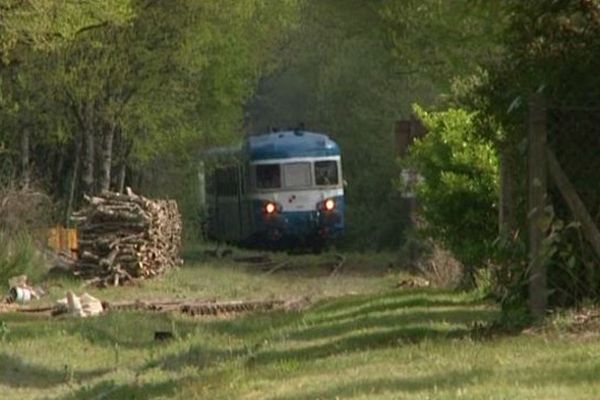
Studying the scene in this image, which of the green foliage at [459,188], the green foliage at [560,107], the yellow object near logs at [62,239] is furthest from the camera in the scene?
the yellow object near logs at [62,239]

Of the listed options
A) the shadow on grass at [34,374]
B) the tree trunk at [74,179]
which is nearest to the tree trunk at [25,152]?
the tree trunk at [74,179]

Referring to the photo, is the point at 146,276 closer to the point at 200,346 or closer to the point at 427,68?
the point at 427,68

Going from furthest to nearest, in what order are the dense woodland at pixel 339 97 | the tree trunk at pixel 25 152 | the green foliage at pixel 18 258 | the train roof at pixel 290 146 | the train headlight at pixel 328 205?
the train headlight at pixel 328 205 < the train roof at pixel 290 146 < the tree trunk at pixel 25 152 < the green foliage at pixel 18 258 < the dense woodland at pixel 339 97

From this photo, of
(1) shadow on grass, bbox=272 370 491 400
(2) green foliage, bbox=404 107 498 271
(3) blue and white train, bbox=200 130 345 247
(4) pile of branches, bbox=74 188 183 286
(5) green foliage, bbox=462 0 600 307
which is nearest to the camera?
(1) shadow on grass, bbox=272 370 491 400

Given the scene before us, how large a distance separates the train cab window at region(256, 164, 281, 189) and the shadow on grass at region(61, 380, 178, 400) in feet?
113

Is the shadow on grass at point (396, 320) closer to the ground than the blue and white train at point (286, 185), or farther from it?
closer to the ground

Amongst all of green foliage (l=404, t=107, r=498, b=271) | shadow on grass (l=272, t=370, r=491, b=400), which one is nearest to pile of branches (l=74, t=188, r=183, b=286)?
green foliage (l=404, t=107, r=498, b=271)

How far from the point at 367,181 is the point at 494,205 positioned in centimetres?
3446

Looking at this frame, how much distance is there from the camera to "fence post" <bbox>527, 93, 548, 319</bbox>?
15.3 meters

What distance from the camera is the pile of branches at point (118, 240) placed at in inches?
1409

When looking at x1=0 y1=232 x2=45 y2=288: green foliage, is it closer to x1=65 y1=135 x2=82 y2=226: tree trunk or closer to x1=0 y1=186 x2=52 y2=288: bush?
x1=0 y1=186 x2=52 y2=288: bush

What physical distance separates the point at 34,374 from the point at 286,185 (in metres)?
32.8

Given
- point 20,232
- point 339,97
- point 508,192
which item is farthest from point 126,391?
point 339,97

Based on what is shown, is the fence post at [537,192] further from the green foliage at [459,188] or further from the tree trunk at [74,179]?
the tree trunk at [74,179]
